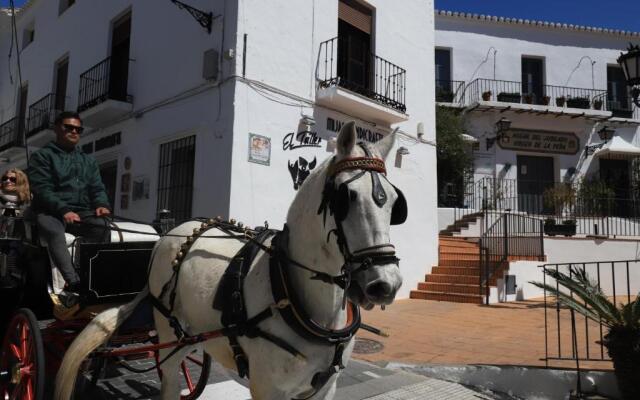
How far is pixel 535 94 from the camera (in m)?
18.7

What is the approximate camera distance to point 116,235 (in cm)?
420

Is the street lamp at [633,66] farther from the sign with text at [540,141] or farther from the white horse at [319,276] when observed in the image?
the sign with text at [540,141]

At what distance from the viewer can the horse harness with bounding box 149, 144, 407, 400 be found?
6.34ft

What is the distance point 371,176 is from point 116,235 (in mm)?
3076

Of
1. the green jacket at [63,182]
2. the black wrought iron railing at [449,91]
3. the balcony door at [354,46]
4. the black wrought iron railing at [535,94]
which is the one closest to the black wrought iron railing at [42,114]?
the balcony door at [354,46]

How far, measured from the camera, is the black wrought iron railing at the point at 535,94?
1730 cm

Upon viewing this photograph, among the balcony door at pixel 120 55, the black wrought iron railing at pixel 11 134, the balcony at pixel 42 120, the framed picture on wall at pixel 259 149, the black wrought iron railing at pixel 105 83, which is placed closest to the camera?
the framed picture on wall at pixel 259 149

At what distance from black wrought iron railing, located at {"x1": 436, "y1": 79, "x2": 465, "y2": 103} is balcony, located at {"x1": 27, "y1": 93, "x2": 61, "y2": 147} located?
13.1 meters

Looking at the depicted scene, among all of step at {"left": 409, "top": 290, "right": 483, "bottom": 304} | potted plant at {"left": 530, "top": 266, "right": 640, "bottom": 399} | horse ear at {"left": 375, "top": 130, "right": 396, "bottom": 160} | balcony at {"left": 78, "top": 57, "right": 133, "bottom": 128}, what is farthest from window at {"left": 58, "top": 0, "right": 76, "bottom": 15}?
potted plant at {"left": 530, "top": 266, "right": 640, "bottom": 399}

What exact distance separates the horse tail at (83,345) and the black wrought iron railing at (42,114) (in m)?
11.0

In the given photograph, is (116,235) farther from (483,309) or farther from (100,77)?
(100,77)

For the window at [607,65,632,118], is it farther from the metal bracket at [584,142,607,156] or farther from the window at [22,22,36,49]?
the window at [22,22,36,49]

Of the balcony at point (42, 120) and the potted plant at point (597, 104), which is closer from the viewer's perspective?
the balcony at point (42, 120)

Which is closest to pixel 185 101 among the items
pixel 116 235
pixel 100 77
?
pixel 100 77
